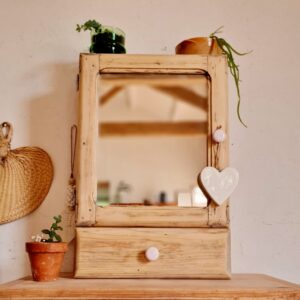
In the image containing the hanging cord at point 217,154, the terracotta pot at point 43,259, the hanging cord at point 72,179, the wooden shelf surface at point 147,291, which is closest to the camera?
the wooden shelf surface at point 147,291

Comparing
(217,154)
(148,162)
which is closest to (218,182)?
(217,154)

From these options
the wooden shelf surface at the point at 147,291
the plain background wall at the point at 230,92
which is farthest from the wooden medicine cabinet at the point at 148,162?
the plain background wall at the point at 230,92

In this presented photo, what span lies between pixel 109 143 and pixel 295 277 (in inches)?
32.3

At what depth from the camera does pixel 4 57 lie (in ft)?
6.06

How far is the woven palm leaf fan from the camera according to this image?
172 centimetres

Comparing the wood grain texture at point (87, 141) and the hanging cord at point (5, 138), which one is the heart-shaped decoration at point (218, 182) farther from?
the hanging cord at point (5, 138)

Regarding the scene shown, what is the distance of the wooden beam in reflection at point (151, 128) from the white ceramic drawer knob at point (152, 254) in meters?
0.37

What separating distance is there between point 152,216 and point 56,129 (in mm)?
522

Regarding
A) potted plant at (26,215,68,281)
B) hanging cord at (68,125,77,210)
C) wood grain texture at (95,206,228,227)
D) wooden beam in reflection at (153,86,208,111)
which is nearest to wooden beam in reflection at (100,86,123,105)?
wooden beam in reflection at (153,86,208,111)

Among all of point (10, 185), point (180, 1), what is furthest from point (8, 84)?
point (180, 1)

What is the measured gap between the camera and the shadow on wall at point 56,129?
5.78 feet

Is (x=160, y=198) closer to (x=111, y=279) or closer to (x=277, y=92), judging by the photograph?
(x=111, y=279)

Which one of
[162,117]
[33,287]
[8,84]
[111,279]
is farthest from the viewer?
[8,84]

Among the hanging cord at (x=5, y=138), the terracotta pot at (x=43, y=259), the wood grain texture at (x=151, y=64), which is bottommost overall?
the terracotta pot at (x=43, y=259)
